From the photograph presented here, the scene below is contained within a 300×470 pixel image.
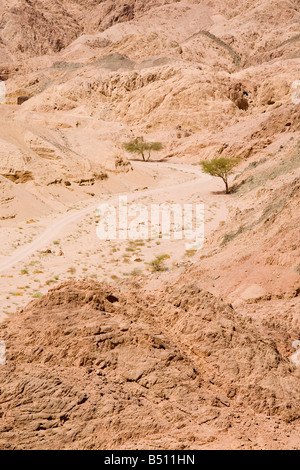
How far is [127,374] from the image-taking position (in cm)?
538

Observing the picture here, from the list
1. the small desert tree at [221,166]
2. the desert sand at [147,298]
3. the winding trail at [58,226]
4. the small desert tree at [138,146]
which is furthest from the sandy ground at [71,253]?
the small desert tree at [138,146]

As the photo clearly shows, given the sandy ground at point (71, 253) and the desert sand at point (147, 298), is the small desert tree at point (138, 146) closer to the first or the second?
the desert sand at point (147, 298)

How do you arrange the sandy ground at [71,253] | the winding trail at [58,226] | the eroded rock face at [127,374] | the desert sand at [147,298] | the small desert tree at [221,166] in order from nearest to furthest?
the eroded rock face at [127,374], the desert sand at [147,298], the sandy ground at [71,253], the winding trail at [58,226], the small desert tree at [221,166]

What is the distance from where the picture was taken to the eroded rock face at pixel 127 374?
443 cm

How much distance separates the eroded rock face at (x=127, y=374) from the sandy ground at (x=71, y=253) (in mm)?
6278

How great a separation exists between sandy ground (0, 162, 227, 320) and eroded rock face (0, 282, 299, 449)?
6.28 metres

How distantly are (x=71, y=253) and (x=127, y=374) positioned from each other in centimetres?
1453

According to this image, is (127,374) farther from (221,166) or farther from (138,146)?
(138,146)

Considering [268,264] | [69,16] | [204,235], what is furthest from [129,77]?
[69,16]

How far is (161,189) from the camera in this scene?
112 ft

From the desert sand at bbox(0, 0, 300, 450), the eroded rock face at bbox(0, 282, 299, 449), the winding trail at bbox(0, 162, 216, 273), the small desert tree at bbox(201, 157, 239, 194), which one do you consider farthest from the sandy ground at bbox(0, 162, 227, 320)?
the eroded rock face at bbox(0, 282, 299, 449)

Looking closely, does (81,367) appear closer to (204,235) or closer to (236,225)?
(236,225)

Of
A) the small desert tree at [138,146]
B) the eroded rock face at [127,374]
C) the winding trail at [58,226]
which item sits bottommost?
the small desert tree at [138,146]

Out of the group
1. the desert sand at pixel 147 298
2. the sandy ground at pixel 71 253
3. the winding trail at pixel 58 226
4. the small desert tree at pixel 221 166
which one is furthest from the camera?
the small desert tree at pixel 221 166
